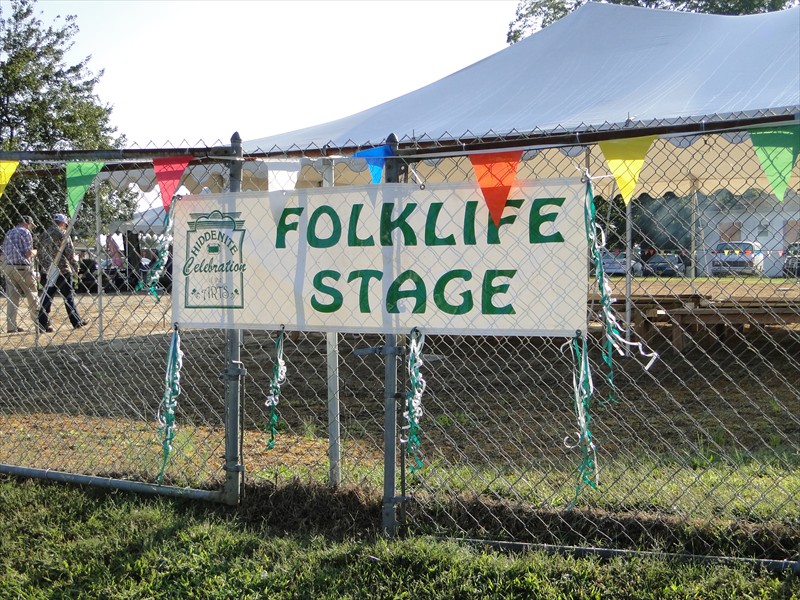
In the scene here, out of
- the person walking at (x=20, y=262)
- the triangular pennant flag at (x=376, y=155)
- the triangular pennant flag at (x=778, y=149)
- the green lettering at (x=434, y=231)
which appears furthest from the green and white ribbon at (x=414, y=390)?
the person walking at (x=20, y=262)

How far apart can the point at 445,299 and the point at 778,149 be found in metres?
1.37

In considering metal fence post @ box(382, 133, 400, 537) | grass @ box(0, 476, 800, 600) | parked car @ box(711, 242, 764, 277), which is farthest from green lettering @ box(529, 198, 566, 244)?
grass @ box(0, 476, 800, 600)

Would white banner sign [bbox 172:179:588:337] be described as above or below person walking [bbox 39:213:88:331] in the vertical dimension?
above

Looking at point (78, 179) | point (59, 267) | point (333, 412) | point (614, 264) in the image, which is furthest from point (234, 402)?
point (59, 267)

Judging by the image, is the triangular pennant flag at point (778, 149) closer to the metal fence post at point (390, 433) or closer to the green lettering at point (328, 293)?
the metal fence post at point (390, 433)

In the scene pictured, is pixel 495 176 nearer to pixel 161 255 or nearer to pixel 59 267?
pixel 161 255

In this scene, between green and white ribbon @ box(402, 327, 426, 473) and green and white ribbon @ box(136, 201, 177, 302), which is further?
green and white ribbon @ box(136, 201, 177, 302)

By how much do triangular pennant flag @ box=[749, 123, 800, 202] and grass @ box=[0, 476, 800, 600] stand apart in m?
1.46

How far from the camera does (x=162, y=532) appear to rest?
3324mm

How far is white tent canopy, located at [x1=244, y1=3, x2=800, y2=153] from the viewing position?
8.64 meters

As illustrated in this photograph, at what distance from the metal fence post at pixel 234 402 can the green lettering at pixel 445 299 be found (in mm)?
988

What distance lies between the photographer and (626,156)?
289 cm

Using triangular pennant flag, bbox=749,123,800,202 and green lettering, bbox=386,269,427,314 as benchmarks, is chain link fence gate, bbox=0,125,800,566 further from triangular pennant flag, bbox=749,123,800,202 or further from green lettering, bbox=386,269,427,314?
triangular pennant flag, bbox=749,123,800,202

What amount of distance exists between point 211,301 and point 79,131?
832 inches
